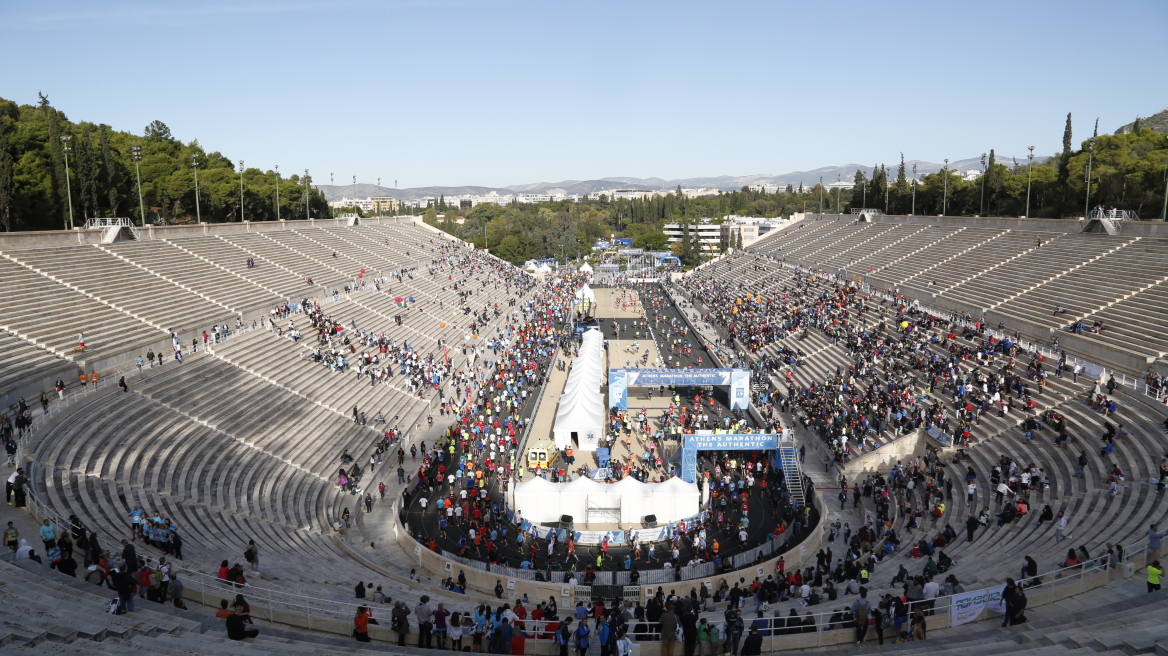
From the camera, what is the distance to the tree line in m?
38.9

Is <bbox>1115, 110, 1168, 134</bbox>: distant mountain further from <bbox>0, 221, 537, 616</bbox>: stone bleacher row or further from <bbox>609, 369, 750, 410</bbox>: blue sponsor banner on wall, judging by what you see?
<bbox>0, 221, 537, 616</bbox>: stone bleacher row

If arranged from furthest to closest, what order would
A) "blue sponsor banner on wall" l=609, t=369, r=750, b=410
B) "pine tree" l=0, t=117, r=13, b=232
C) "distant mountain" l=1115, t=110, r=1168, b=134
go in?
1. "distant mountain" l=1115, t=110, r=1168, b=134
2. "pine tree" l=0, t=117, r=13, b=232
3. "blue sponsor banner on wall" l=609, t=369, r=750, b=410

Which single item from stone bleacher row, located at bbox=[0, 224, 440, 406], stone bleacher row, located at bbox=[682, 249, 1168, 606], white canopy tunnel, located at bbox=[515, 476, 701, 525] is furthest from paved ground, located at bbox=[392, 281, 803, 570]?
stone bleacher row, located at bbox=[0, 224, 440, 406]

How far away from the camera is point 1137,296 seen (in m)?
28.4

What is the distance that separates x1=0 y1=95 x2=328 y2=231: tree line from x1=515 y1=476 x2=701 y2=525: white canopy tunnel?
27.9m

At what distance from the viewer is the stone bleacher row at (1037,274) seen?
88.9 feet

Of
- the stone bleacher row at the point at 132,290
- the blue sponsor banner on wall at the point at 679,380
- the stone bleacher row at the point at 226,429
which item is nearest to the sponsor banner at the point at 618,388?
the blue sponsor banner on wall at the point at 679,380

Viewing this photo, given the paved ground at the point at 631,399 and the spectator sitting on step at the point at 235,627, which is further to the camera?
the paved ground at the point at 631,399

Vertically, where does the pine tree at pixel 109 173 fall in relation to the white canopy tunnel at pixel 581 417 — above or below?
above

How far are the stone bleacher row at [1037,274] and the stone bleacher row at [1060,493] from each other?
157 inches

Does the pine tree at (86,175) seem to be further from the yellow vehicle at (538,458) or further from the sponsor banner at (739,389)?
the sponsor banner at (739,389)

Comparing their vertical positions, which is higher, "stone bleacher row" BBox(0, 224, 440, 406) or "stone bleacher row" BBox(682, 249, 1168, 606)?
"stone bleacher row" BBox(0, 224, 440, 406)

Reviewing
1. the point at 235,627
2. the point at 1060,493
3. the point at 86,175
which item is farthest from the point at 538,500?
the point at 86,175

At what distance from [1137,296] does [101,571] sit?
33134 mm
